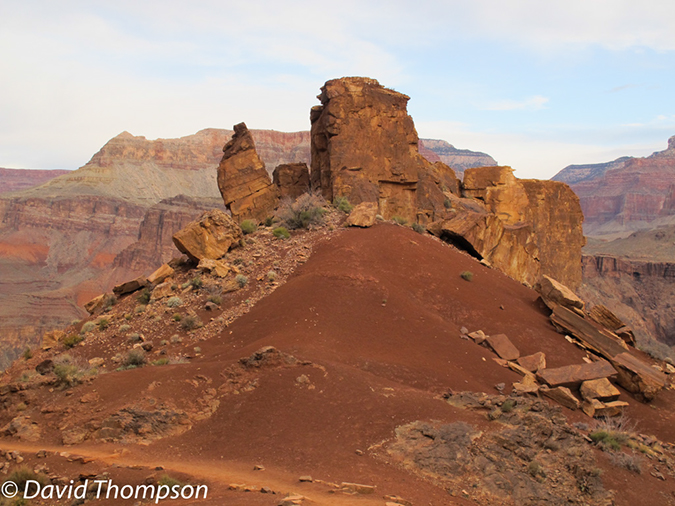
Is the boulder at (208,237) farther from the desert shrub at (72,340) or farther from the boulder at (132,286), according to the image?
the desert shrub at (72,340)

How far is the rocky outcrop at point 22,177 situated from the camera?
19275cm

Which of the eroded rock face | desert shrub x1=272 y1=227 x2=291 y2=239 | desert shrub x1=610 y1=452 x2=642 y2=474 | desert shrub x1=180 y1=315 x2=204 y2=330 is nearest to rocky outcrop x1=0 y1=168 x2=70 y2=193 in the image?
the eroded rock face

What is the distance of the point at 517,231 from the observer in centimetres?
2558

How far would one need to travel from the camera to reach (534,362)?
1410cm

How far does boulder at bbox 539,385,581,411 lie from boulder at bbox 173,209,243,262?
1127 cm

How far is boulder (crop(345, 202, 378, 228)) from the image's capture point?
788 inches

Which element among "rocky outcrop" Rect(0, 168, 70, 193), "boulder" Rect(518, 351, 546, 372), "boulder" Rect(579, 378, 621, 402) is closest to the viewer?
"boulder" Rect(579, 378, 621, 402)

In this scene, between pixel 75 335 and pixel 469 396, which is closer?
pixel 469 396

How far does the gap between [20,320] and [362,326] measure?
220ft

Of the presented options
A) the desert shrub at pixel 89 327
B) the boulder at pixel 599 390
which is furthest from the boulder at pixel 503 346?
the desert shrub at pixel 89 327

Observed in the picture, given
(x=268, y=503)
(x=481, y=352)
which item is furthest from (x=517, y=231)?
(x=268, y=503)

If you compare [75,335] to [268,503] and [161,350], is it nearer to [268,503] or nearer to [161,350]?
[161,350]

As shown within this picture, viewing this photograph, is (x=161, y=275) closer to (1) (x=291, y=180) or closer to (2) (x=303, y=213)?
(2) (x=303, y=213)

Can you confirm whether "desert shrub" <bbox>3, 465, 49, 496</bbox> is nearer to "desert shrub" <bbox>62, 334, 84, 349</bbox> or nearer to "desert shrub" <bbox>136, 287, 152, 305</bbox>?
"desert shrub" <bbox>62, 334, 84, 349</bbox>
